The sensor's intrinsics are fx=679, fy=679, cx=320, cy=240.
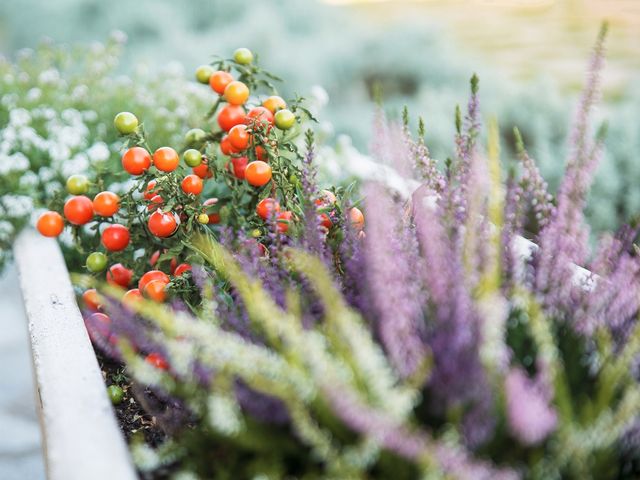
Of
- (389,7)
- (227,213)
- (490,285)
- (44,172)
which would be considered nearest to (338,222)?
(227,213)

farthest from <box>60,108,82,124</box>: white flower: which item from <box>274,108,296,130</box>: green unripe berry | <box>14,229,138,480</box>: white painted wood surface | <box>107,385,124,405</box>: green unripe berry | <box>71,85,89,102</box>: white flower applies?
<box>107,385,124,405</box>: green unripe berry

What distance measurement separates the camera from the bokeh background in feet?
9.82

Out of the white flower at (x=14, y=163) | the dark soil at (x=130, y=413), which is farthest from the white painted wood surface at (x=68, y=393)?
the white flower at (x=14, y=163)

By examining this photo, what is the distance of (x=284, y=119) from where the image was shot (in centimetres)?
150

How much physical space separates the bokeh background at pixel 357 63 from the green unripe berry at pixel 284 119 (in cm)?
83

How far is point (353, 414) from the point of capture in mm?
730

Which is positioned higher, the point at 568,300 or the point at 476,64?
the point at 568,300

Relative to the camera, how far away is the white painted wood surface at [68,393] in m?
1.01

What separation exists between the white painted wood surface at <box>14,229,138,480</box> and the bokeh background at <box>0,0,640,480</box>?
839mm

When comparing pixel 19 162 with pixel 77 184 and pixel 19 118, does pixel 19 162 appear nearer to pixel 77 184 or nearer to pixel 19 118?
pixel 19 118

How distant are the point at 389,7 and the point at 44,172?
5434 millimetres

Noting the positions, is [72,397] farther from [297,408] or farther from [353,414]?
[353,414]

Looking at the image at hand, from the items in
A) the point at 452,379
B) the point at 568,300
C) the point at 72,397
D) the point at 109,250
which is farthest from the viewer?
the point at 109,250

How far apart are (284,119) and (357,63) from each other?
3.78 meters
